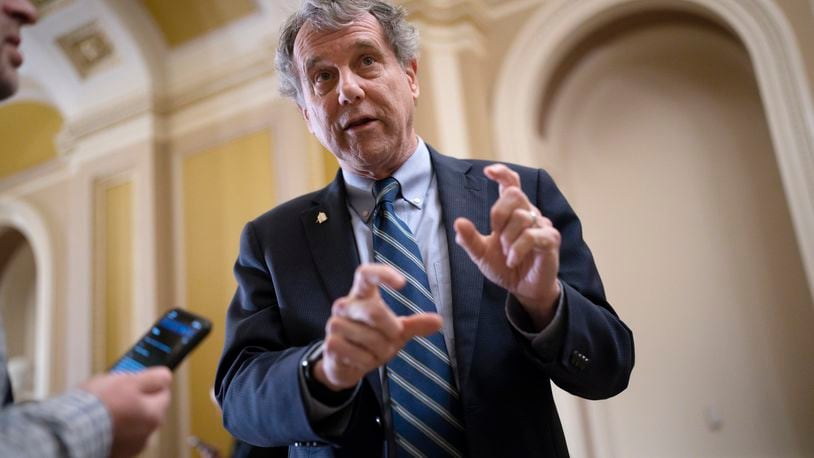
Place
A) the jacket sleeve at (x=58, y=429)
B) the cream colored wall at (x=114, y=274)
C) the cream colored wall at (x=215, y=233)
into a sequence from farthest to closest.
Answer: the cream colored wall at (x=114, y=274)
the cream colored wall at (x=215, y=233)
the jacket sleeve at (x=58, y=429)

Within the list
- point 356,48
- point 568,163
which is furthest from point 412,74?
point 568,163

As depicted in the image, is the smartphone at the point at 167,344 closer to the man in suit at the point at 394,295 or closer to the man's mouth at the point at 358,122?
the man in suit at the point at 394,295

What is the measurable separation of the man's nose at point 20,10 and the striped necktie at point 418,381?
1.91ft

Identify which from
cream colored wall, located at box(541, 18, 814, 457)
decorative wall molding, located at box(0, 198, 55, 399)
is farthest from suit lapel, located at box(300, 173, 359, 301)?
decorative wall molding, located at box(0, 198, 55, 399)

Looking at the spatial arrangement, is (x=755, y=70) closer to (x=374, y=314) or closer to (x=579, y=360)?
(x=579, y=360)

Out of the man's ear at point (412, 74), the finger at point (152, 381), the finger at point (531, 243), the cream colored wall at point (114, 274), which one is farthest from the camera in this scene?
the cream colored wall at point (114, 274)

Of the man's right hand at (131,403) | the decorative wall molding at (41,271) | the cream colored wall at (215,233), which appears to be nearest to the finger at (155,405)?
the man's right hand at (131,403)

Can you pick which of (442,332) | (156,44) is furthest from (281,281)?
(156,44)

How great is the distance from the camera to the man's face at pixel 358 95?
119 centimetres

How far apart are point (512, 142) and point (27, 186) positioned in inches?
160

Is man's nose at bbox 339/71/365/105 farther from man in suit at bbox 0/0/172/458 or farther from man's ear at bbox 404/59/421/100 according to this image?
man in suit at bbox 0/0/172/458

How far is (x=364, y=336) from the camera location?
75 cm

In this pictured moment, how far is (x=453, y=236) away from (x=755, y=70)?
2.31 metres

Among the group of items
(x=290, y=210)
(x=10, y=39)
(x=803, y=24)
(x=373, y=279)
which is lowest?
(x=373, y=279)
